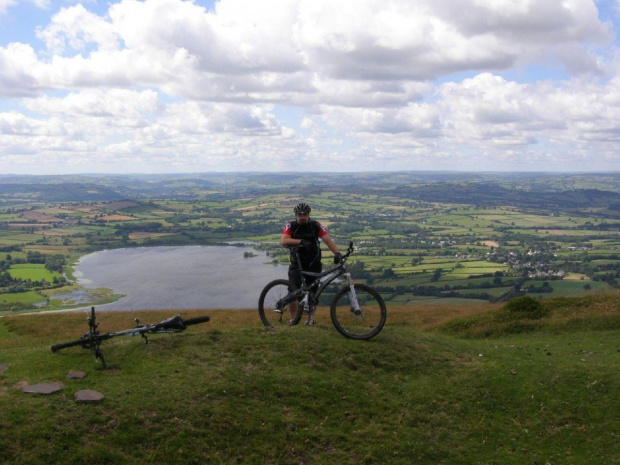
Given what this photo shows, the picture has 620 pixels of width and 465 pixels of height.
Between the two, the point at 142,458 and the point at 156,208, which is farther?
the point at 156,208

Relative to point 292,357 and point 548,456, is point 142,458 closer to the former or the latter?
point 292,357

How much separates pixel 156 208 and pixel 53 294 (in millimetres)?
120456

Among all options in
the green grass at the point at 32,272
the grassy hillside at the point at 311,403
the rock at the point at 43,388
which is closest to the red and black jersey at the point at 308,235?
the grassy hillside at the point at 311,403

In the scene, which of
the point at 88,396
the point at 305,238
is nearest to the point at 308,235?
the point at 305,238

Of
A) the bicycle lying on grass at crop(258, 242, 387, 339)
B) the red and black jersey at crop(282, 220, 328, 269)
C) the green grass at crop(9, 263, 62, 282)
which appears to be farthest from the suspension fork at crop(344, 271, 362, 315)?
the green grass at crop(9, 263, 62, 282)

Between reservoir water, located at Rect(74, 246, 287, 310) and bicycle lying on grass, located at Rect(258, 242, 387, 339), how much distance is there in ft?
124

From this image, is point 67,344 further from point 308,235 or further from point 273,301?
point 308,235

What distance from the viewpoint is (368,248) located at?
334 ft

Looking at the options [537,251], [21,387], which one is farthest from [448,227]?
[21,387]

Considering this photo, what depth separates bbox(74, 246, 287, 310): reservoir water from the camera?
59.4 m

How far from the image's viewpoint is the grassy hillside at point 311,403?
25.3 feet

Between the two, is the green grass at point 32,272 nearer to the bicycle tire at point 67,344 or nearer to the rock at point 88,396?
the bicycle tire at point 67,344

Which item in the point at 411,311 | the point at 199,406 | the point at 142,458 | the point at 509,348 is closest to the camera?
the point at 142,458

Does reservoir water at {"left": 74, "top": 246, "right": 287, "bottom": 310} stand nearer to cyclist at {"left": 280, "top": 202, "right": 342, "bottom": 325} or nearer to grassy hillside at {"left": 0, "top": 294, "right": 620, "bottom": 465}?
cyclist at {"left": 280, "top": 202, "right": 342, "bottom": 325}
